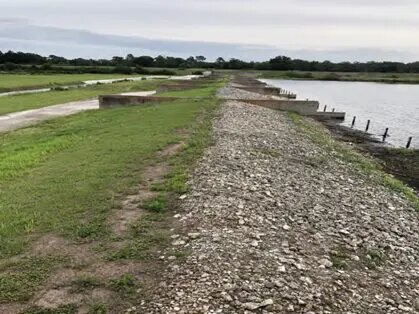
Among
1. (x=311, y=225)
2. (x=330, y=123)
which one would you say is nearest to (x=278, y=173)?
(x=311, y=225)

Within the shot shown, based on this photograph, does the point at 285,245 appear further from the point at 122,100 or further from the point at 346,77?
the point at 346,77

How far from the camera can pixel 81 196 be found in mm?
12227

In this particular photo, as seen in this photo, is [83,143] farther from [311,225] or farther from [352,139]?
[352,139]

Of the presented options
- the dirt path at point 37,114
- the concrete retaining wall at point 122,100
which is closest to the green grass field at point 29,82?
the dirt path at point 37,114

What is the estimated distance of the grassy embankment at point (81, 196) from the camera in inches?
310

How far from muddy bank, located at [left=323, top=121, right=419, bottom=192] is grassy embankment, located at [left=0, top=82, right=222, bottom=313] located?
981cm

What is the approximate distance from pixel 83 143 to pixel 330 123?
30.4m

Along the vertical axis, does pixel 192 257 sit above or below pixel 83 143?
above

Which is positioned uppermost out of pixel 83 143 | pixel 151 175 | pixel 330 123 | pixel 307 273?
pixel 307 273

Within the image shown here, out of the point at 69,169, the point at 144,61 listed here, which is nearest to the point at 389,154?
the point at 69,169

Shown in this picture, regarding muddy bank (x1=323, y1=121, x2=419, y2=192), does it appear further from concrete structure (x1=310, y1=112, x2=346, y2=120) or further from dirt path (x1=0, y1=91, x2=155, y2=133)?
dirt path (x1=0, y1=91, x2=155, y2=133)

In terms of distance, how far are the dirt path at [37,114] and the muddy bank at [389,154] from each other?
22.0 metres

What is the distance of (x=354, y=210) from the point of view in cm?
1375

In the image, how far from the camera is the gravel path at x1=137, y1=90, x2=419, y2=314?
24.8 ft
